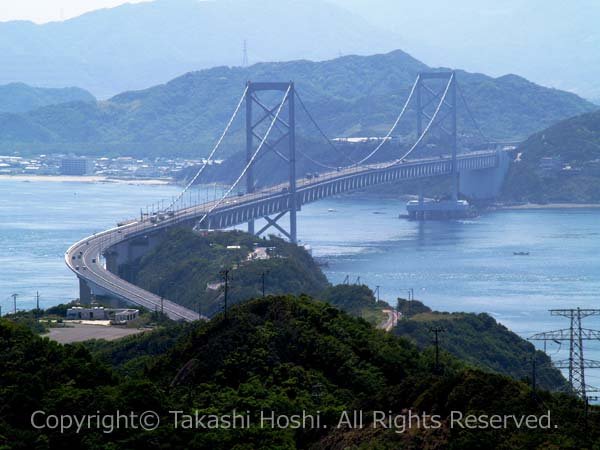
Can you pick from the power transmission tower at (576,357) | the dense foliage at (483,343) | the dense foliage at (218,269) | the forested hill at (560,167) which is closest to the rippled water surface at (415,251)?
the dense foliage at (218,269)

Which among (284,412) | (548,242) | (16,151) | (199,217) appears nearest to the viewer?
(284,412)

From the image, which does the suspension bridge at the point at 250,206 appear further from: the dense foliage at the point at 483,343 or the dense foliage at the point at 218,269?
the dense foliage at the point at 483,343

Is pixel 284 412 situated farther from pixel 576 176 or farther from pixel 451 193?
pixel 576 176

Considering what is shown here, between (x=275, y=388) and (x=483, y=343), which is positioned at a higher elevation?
(x=275, y=388)

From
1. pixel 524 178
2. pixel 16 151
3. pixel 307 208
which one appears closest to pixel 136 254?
pixel 307 208

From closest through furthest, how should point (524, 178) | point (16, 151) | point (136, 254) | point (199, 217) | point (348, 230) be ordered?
1. point (136, 254)
2. point (199, 217)
3. point (348, 230)
4. point (524, 178)
5. point (16, 151)

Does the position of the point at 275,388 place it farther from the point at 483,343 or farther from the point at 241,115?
the point at 241,115

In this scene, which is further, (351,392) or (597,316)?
(597,316)

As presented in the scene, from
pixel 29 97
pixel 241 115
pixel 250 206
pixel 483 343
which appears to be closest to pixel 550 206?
pixel 250 206
